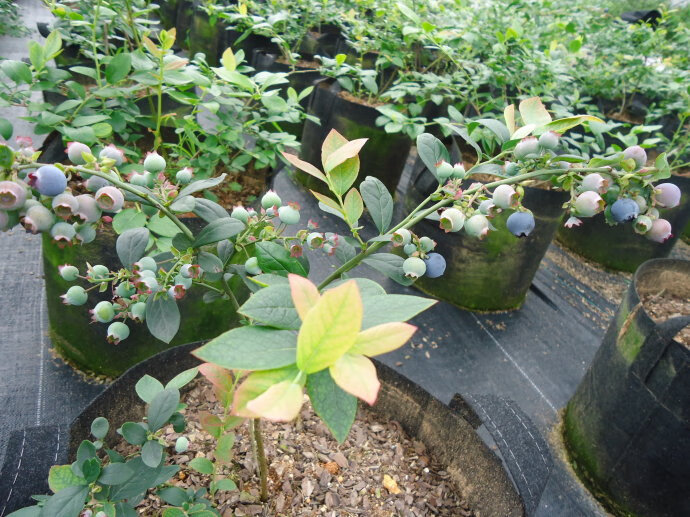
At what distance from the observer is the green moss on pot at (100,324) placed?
109 centimetres

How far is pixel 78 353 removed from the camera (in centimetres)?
127

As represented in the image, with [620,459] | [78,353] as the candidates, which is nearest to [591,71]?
[620,459]

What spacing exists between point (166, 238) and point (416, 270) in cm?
66

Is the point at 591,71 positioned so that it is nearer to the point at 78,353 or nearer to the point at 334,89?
the point at 334,89

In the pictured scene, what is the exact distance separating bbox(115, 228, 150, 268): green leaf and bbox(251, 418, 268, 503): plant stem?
280 mm

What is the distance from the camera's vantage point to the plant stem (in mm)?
685

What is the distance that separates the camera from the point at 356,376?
1.06 ft

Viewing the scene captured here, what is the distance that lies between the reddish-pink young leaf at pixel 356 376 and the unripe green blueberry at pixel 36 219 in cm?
29

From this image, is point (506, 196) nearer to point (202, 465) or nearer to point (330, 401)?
point (330, 401)

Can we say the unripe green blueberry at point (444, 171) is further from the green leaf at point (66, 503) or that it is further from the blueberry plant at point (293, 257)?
the green leaf at point (66, 503)

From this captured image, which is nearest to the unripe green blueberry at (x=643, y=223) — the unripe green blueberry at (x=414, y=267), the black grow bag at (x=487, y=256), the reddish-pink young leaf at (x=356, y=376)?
the unripe green blueberry at (x=414, y=267)

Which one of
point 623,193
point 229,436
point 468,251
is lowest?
point 468,251

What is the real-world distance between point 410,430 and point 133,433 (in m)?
0.49

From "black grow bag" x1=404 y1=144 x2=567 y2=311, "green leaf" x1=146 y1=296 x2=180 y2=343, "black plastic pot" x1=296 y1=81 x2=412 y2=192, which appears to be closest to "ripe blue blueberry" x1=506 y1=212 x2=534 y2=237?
"green leaf" x1=146 y1=296 x2=180 y2=343
